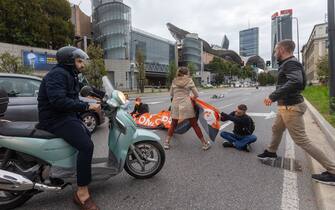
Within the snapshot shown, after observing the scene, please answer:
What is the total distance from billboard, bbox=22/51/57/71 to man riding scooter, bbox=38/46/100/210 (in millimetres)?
35045

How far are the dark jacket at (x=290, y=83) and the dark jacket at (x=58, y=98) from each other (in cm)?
263

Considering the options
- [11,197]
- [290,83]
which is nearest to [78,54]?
[11,197]

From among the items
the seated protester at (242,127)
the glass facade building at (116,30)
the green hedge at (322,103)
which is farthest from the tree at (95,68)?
the seated protester at (242,127)

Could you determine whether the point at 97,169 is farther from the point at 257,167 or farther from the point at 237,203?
the point at 257,167

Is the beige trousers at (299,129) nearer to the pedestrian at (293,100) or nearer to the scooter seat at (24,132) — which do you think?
the pedestrian at (293,100)

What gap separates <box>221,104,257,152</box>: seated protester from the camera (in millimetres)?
5160

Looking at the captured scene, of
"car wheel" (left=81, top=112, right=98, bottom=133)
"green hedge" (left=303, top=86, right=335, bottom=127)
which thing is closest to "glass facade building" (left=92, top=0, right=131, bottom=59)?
"green hedge" (left=303, top=86, right=335, bottom=127)

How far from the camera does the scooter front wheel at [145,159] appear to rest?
3666mm

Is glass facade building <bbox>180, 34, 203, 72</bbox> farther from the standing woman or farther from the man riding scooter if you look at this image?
the man riding scooter

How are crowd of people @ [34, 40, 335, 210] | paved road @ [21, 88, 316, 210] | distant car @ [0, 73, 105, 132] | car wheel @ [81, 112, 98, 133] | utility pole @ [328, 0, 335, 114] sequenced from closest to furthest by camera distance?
crowd of people @ [34, 40, 335, 210], paved road @ [21, 88, 316, 210], distant car @ [0, 73, 105, 132], car wheel @ [81, 112, 98, 133], utility pole @ [328, 0, 335, 114]

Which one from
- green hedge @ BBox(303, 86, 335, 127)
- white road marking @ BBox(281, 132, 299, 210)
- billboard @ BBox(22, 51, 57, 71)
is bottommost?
white road marking @ BBox(281, 132, 299, 210)

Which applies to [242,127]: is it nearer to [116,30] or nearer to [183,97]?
[183,97]

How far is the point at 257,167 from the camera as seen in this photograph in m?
4.23

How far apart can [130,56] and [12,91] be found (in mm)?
57291
